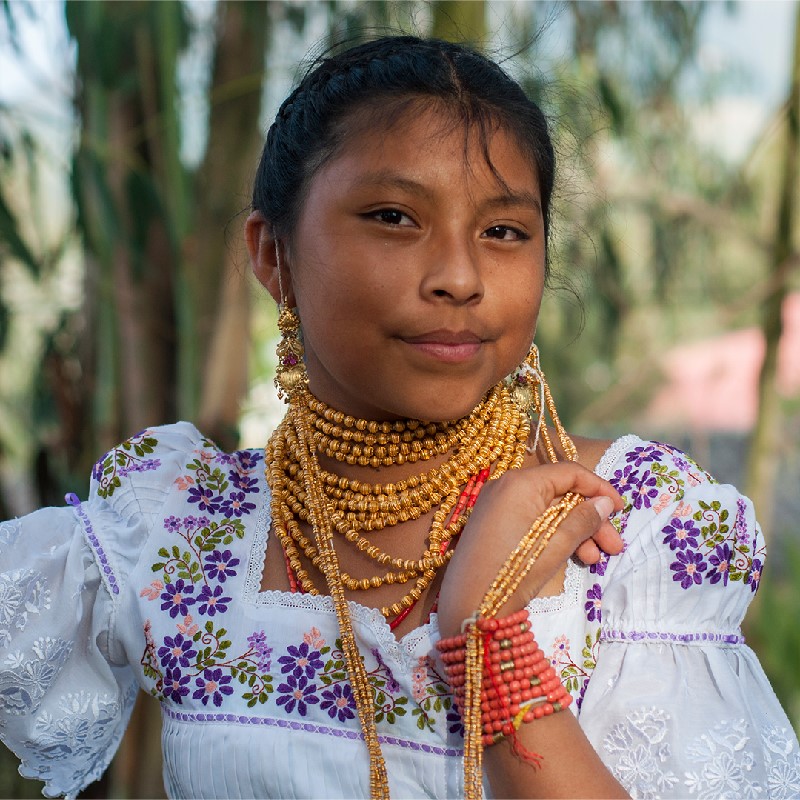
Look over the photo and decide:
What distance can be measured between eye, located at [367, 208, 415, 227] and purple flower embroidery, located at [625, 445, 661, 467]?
1.29 ft

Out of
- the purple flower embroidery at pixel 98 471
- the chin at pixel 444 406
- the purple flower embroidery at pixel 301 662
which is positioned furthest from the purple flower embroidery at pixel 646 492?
the purple flower embroidery at pixel 98 471

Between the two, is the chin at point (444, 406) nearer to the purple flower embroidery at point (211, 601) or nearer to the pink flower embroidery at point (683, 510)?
the pink flower embroidery at point (683, 510)

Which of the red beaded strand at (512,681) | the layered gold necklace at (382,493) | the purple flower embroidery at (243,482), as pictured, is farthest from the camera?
the purple flower embroidery at (243,482)

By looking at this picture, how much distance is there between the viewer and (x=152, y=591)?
1.41 m

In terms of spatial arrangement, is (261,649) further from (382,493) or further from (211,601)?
(382,493)

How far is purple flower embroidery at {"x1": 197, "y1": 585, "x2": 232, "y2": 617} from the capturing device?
1400 mm

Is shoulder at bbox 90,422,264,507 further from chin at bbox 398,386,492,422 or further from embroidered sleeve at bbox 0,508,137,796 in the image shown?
chin at bbox 398,386,492,422

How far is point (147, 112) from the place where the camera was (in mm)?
2881

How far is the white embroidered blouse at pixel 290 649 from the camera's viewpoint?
3.89 feet

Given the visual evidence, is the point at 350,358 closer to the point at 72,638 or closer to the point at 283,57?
the point at 72,638

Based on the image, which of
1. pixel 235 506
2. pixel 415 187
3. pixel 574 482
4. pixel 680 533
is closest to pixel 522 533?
pixel 574 482

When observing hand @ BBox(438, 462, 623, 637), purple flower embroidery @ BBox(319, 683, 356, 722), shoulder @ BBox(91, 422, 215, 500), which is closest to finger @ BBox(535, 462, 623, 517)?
hand @ BBox(438, 462, 623, 637)

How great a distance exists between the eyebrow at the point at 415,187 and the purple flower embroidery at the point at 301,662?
574 millimetres

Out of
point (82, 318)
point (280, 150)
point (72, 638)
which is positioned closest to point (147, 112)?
point (82, 318)
